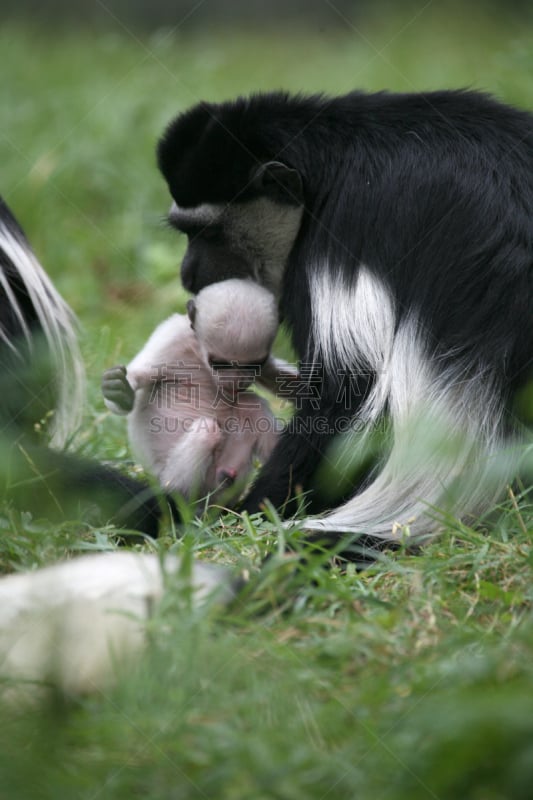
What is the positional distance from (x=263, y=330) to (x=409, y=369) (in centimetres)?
58

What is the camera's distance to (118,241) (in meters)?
5.13

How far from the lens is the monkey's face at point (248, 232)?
8.29 ft

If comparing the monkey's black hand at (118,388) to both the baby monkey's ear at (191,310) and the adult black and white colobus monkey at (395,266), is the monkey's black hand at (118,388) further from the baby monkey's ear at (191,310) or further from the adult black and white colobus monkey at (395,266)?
the adult black and white colobus monkey at (395,266)

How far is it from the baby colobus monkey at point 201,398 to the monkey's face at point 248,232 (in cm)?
6

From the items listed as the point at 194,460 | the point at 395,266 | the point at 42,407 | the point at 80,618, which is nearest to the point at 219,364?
the point at 194,460

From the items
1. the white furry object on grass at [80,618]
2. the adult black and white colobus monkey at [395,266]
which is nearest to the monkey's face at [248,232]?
the adult black and white colobus monkey at [395,266]

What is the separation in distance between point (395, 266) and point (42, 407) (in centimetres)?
114

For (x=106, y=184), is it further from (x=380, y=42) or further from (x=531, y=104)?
(x=380, y=42)

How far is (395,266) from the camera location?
7.45 feet

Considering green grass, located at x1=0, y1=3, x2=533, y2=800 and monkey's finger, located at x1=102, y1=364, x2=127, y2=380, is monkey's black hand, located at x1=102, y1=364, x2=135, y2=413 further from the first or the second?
green grass, located at x1=0, y1=3, x2=533, y2=800

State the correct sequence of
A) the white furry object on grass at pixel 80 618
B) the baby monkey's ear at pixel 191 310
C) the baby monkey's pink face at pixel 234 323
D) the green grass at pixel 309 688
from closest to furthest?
the green grass at pixel 309 688 → the white furry object on grass at pixel 80 618 → the baby monkey's pink face at pixel 234 323 → the baby monkey's ear at pixel 191 310

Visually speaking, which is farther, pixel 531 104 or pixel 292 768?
pixel 531 104

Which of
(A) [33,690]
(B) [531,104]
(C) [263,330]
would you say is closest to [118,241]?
(B) [531,104]

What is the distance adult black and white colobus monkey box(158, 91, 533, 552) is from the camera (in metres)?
2.20
